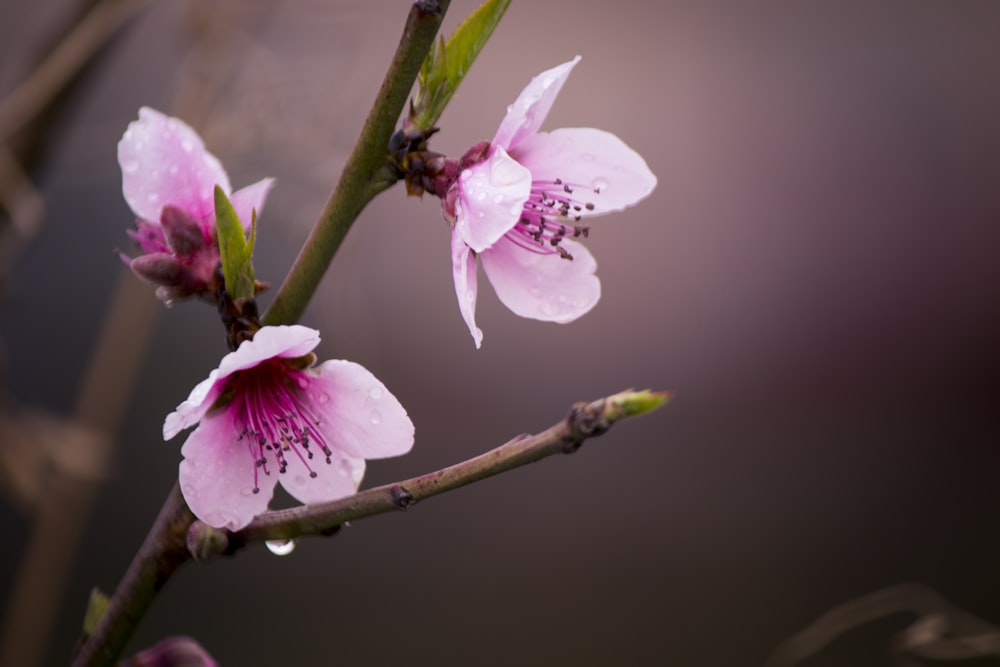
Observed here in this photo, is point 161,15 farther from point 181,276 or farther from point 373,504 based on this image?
point 373,504

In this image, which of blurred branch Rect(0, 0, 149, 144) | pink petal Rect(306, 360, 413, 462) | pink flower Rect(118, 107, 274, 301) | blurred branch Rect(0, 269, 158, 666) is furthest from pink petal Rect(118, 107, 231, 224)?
blurred branch Rect(0, 269, 158, 666)

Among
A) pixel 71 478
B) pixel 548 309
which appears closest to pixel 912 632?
pixel 548 309

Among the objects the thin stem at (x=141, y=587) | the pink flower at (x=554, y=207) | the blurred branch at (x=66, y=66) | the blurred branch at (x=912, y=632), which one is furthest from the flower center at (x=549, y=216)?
the blurred branch at (x=66, y=66)

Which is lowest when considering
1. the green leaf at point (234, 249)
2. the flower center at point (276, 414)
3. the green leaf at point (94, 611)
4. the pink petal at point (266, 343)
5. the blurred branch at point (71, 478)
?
the blurred branch at point (71, 478)

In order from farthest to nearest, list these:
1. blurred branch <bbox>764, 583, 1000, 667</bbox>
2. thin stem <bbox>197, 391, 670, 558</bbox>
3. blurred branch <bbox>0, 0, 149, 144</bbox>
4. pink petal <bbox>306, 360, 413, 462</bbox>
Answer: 1. blurred branch <bbox>0, 0, 149, 144</bbox>
2. blurred branch <bbox>764, 583, 1000, 667</bbox>
3. pink petal <bbox>306, 360, 413, 462</bbox>
4. thin stem <bbox>197, 391, 670, 558</bbox>

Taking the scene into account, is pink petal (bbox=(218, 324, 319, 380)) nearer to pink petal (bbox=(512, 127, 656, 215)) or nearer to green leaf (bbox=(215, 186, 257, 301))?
green leaf (bbox=(215, 186, 257, 301))

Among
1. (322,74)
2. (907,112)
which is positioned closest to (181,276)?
(322,74)

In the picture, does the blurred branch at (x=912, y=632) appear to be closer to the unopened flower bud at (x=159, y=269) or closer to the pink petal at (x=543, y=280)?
the pink petal at (x=543, y=280)
